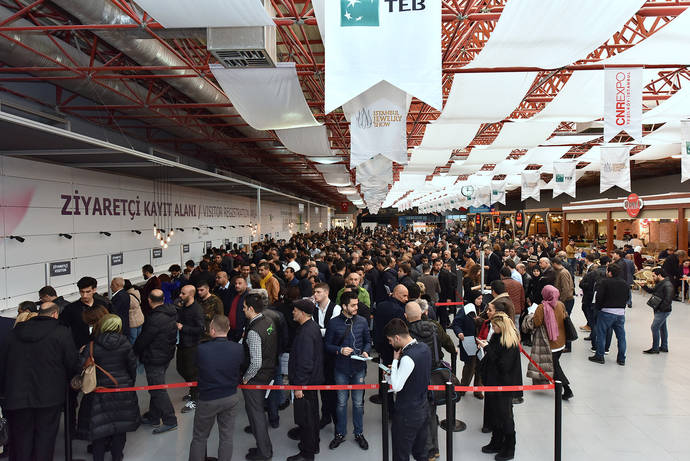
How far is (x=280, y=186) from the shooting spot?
32812mm

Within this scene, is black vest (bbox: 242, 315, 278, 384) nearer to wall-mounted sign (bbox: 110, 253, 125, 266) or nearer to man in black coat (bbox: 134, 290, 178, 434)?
man in black coat (bbox: 134, 290, 178, 434)

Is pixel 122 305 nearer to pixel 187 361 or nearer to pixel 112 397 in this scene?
pixel 187 361

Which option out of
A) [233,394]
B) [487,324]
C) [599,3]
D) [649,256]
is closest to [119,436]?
[233,394]

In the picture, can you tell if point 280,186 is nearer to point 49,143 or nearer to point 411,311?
point 49,143

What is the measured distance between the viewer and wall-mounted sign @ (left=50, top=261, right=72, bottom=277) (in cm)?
831

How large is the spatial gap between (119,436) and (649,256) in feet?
58.8

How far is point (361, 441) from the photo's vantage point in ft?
→ 13.4

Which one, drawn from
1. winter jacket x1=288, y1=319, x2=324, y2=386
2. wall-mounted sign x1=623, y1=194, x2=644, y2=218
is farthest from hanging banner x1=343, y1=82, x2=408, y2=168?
wall-mounted sign x1=623, y1=194, x2=644, y2=218

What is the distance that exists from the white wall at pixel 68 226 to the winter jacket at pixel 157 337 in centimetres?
462

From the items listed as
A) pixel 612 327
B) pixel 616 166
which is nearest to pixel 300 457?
pixel 612 327

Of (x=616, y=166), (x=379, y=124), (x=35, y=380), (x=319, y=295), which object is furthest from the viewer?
(x=616, y=166)

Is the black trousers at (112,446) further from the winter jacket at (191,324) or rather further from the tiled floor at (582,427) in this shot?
the winter jacket at (191,324)

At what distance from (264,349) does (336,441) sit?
1336 millimetres

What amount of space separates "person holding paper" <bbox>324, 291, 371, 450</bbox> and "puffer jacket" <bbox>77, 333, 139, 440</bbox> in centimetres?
201
